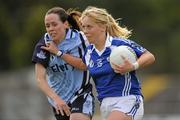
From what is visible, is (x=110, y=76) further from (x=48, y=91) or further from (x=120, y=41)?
(x=48, y=91)

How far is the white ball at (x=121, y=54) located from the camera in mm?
9648

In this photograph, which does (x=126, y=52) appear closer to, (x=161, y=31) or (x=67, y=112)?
(x=67, y=112)

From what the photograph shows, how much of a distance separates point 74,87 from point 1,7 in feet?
110

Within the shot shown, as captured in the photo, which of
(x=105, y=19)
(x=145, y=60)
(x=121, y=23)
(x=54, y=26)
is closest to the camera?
(x=145, y=60)

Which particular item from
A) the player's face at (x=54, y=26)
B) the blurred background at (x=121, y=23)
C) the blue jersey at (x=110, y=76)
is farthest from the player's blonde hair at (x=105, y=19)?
the blurred background at (x=121, y=23)

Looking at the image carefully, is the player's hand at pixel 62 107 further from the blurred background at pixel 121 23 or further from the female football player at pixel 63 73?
the blurred background at pixel 121 23

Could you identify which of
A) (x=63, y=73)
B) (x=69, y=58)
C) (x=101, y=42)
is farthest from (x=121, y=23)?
(x=101, y=42)

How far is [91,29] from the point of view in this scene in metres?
9.83

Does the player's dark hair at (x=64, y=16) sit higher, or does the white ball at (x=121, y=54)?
the player's dark hair at (x=64, y=16)

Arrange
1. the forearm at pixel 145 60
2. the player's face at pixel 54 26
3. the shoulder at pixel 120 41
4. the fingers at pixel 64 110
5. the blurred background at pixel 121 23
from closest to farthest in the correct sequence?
the forearm at pixel 145 60 → the shoulder at pixel 120 41 → the player's face at pixel 54 26 → the fingers at pixel 64 110 → the blurred background at pixel 121 23

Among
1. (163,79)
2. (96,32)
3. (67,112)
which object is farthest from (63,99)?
(163,79)

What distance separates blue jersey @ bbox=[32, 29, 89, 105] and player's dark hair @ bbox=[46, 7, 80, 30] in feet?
0.40

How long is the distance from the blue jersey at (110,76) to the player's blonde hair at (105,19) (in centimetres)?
12

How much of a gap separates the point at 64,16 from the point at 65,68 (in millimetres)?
646
